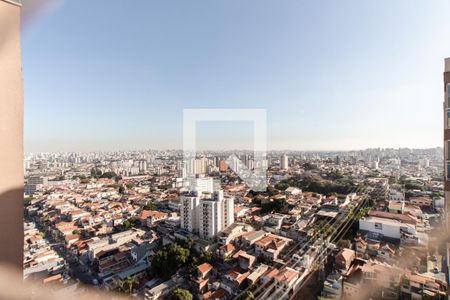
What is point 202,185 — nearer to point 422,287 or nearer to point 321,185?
point 422,287

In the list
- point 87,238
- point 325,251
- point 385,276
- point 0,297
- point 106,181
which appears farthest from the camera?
point 106,181

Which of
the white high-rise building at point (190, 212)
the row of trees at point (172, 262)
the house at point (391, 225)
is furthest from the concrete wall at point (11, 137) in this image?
the house at point (391, 225)

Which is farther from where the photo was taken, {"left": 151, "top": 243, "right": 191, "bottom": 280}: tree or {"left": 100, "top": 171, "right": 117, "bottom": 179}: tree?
{"left": 100, "top": 171, "right": 117, "bottom": 179}: tree

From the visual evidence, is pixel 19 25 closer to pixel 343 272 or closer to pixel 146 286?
pixel 146 286

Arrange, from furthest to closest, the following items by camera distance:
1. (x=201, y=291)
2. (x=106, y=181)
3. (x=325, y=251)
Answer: (x=106, y=181), (x=325, y=251), (x=201, y=291)

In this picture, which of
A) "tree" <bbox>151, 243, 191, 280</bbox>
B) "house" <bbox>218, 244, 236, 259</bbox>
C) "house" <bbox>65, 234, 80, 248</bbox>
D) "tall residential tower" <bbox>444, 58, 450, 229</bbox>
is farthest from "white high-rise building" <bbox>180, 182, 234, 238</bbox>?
"tall residential tower" <bbox>444, 58, 450, 229</bbox>

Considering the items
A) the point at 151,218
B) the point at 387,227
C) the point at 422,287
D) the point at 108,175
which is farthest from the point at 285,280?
the point at 108,175

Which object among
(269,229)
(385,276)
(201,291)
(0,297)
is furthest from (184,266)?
(0,297)

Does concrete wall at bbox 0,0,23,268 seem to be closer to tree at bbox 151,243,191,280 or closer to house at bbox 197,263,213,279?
house at bbox 197,263,213,279
